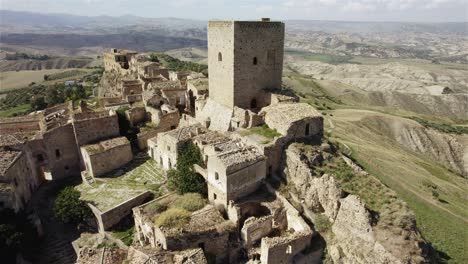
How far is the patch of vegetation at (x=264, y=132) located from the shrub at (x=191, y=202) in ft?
17.1

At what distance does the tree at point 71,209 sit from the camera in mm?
21266

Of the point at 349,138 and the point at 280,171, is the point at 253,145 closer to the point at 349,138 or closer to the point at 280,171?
the point at 280,171

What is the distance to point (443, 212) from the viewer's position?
24281mm

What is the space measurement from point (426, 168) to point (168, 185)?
29.3 metres

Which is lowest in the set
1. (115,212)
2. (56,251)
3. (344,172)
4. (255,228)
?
(56,251)

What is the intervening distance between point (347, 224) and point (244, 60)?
44.1ft

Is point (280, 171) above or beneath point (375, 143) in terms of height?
above

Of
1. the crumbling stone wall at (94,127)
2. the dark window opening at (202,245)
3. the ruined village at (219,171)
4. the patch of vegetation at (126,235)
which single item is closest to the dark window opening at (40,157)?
the ruined village at (219,171)

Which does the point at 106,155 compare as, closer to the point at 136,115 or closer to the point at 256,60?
the point at 136,115

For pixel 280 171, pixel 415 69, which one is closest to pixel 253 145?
pixel 280 171

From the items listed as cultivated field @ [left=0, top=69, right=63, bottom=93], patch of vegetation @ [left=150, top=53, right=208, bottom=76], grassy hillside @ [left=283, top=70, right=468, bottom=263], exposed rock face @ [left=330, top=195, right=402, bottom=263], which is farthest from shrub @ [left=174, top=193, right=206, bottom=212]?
cultivated field @ [left=0, top=69, right=63, bottom=93]

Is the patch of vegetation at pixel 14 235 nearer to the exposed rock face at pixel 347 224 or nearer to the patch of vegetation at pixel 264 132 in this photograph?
the patch of vegetation at pixel 264 132

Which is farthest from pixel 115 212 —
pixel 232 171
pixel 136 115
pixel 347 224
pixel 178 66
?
pixel 178 66

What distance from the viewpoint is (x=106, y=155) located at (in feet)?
84.0
